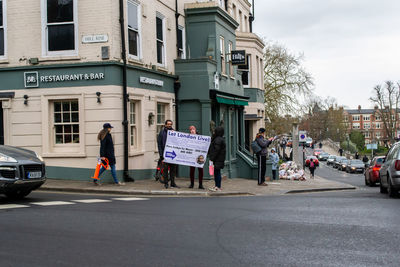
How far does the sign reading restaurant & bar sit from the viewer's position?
52.3 ft

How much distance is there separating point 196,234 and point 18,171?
5121mm

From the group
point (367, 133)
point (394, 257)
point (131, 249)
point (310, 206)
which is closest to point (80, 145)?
point (310, 206)

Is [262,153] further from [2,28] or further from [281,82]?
[281,82]

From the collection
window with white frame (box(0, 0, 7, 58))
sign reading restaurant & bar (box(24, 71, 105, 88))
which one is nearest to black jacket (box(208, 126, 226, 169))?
sign reading restaurant & bar (box(24, 71, 105, 88))

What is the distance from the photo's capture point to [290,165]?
3031 cm

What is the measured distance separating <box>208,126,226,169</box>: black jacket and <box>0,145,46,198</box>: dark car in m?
5.22

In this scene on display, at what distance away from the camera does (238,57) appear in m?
23.7

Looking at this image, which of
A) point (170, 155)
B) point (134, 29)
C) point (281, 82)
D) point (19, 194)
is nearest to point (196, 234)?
point (19, 194)

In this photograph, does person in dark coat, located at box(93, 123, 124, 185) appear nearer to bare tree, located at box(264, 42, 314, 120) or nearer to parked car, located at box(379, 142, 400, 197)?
parked car, located at box(379, 142, 400, 197)

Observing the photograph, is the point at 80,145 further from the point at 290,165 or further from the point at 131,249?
the point at 290,165

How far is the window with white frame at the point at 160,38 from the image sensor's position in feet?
64.4

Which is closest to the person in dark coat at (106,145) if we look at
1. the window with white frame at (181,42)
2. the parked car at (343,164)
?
the window with white frame at (181,42)

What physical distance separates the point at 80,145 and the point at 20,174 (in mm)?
5042

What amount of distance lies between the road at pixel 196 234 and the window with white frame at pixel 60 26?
6.41 m
